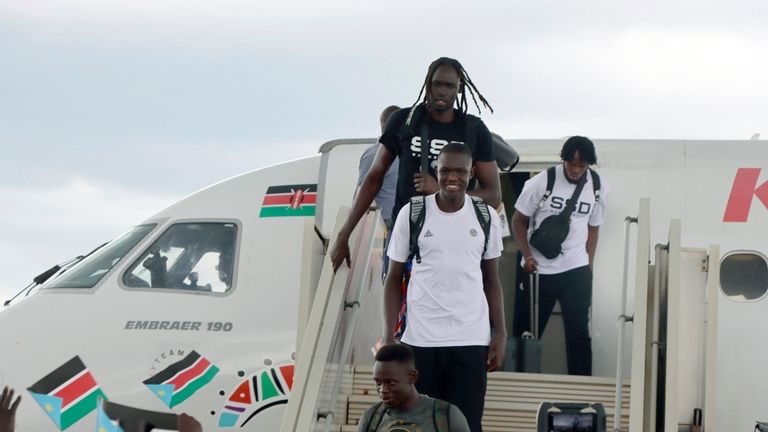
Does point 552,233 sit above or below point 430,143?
below

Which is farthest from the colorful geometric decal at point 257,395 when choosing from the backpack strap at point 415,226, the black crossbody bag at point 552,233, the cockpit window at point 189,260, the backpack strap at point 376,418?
the backpack strap at point 376,418

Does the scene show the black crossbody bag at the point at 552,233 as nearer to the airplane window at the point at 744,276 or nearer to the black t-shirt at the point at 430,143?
the airplane window at the point at 744,276

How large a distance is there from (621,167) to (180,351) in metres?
3.44

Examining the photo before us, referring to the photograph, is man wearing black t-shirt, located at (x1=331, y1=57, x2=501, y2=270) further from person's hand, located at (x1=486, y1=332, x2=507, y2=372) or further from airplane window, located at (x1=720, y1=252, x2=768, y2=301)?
airplane window, located at (x1=720, y1=252, x2=768, y2=301)

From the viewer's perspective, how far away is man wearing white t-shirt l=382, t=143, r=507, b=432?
616cm

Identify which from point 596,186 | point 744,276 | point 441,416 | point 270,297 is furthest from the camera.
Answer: point 270,297

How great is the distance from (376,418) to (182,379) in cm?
398

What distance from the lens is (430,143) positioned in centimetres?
697

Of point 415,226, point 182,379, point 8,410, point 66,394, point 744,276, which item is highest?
point 744,276

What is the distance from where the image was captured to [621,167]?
9.61 metres

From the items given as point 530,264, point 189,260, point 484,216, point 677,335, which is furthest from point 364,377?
point 189,260

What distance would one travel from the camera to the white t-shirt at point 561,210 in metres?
8.60

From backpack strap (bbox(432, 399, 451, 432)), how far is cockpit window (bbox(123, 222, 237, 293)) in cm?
444

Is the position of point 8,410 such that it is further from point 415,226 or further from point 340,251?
point 415,226
